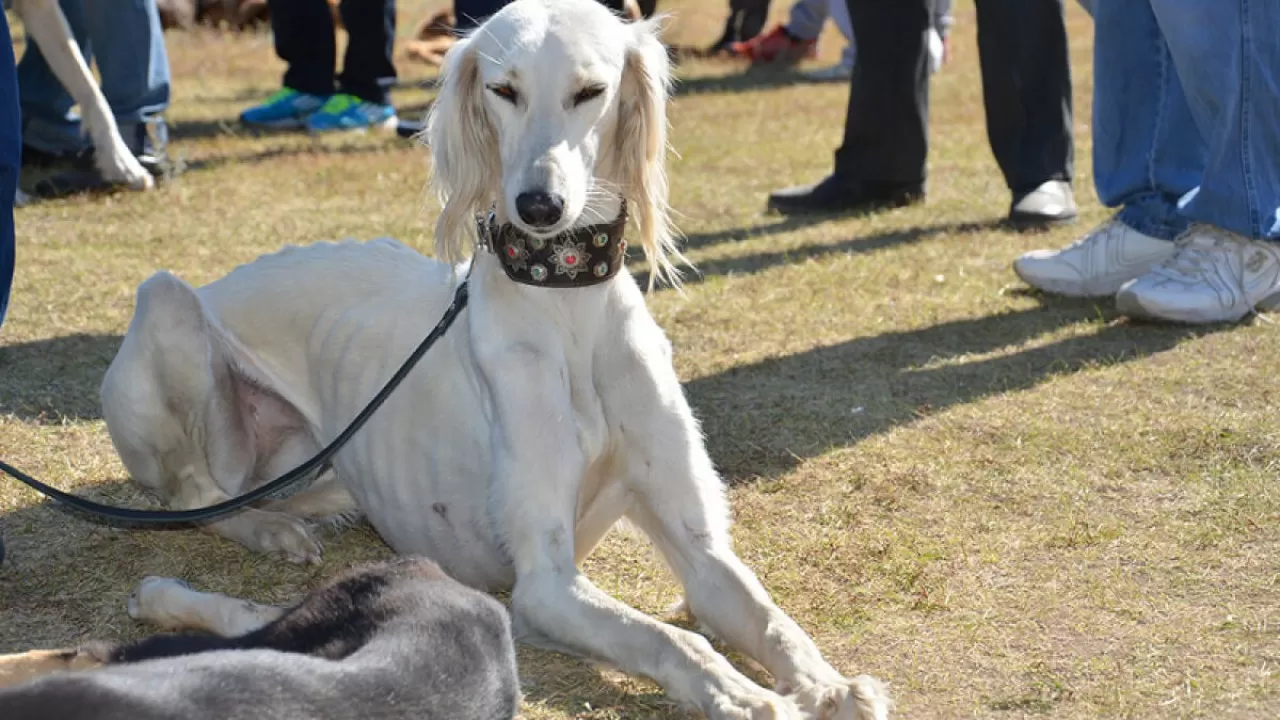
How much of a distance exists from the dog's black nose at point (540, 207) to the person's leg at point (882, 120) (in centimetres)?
417

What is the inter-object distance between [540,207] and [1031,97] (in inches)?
166

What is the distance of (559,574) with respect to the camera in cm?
295

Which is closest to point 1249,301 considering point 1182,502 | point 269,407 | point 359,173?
point 1182,502

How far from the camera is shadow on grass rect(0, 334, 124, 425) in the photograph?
14.6ft

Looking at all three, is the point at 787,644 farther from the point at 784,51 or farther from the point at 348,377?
the point at 784,51

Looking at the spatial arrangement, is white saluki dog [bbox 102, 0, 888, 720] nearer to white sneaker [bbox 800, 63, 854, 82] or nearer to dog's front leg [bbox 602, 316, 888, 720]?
dog's front leg [bbox 602, 316, 888, 720]

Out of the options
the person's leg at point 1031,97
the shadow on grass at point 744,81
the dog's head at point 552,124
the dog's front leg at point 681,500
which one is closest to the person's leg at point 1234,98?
the person's leg at point 1031,97

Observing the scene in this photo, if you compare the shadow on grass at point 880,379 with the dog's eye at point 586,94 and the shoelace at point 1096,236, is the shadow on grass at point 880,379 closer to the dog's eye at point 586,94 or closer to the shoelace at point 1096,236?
the shoelace at point 1096,236

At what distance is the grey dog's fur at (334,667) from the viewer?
194 centimetres

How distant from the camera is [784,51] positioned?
39.2 ft

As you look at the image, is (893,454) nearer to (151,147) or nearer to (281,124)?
(151,147)

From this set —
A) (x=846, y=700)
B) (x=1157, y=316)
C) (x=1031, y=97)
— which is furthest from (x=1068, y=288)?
(x=846, y=700)

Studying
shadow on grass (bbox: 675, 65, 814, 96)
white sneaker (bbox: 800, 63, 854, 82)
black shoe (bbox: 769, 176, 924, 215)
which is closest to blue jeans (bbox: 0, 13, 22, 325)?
black shoe (bbox: 769, 176, 924, 215)

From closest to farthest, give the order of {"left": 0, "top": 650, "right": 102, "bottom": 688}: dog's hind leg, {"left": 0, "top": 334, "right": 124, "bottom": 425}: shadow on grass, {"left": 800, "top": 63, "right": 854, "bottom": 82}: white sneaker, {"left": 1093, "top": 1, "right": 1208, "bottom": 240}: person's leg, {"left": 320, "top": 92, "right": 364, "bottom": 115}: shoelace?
{"left": 0, "top": 650, "right": 102, "bottom": 688}: dog's hind leg, {"left": 0, "top": 334, "right": 124, "bottom": 425}: shadow on grass, {"left": 1093, "top": 1, "right": 1208, "bottom": 240}: person's leg, {"left": 320, "top": 92, "right": 364, "bottom": 115}: shoelace, {"left": 800, "top": 63, "right": 854, "bottom": 82}: white sneaker
